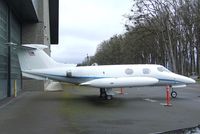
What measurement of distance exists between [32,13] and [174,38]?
37.0m

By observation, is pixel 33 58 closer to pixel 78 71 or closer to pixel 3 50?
pixel 3 50

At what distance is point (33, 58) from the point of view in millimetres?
25328

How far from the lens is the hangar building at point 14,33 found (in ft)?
85.2

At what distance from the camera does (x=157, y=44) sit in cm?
7231

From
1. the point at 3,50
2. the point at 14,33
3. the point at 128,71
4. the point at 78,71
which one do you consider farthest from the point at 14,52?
the point at 128,71

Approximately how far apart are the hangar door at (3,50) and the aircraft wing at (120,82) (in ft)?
17.0

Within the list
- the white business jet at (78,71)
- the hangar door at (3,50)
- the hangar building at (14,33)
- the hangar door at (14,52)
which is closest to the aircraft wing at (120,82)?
the white business jet at (78,71)

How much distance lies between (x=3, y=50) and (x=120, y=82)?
7.79 meters

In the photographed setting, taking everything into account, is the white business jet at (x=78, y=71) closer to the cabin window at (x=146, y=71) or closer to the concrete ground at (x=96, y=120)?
the cabin window at (x=146, y=71)

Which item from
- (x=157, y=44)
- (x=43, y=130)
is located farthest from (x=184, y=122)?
(x=157, y=44)

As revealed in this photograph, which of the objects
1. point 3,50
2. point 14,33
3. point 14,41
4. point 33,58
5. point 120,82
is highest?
point 14,33

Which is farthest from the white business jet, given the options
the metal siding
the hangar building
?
the metal siding

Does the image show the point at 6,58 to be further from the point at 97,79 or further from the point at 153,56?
the point at 153,56

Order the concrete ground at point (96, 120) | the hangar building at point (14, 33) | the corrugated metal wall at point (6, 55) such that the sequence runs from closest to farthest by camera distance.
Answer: the concrete ground at point (96, 120)
the corrugated metal wall at point (6, 55)
the hangar building at point (14, 33)
